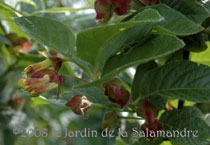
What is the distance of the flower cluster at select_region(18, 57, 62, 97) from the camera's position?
0.73 m

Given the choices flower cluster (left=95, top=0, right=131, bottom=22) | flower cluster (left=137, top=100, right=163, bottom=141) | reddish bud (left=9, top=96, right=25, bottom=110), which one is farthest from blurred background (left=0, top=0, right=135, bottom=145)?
flower cluster (left=137, top=100, right=163, bottom=141)

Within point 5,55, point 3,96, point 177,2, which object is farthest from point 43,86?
point 3,96

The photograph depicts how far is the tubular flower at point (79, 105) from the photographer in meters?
0.74

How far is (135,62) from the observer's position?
1.95ft

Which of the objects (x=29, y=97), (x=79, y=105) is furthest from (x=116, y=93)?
(x=29, y=97)

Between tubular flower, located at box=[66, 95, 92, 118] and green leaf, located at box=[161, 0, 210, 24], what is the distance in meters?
0.26

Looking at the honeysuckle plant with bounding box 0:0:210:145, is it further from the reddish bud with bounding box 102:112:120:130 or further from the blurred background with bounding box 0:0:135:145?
the blurred background with bounding box 0:0:135:145

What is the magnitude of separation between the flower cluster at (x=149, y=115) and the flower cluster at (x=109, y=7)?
0.19 metres

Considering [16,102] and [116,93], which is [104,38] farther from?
[16,102]

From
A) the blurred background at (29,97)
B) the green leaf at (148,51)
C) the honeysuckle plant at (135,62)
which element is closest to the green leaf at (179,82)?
the honeysuckle plant at (135,62)

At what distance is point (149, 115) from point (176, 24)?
0.21 metres

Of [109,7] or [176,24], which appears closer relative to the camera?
[176,24]

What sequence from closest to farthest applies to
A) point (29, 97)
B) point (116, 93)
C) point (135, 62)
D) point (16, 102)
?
point (135, 62)
point (116, 93)
point (29, 97)
point (16, 102)

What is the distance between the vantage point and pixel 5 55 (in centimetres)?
150
